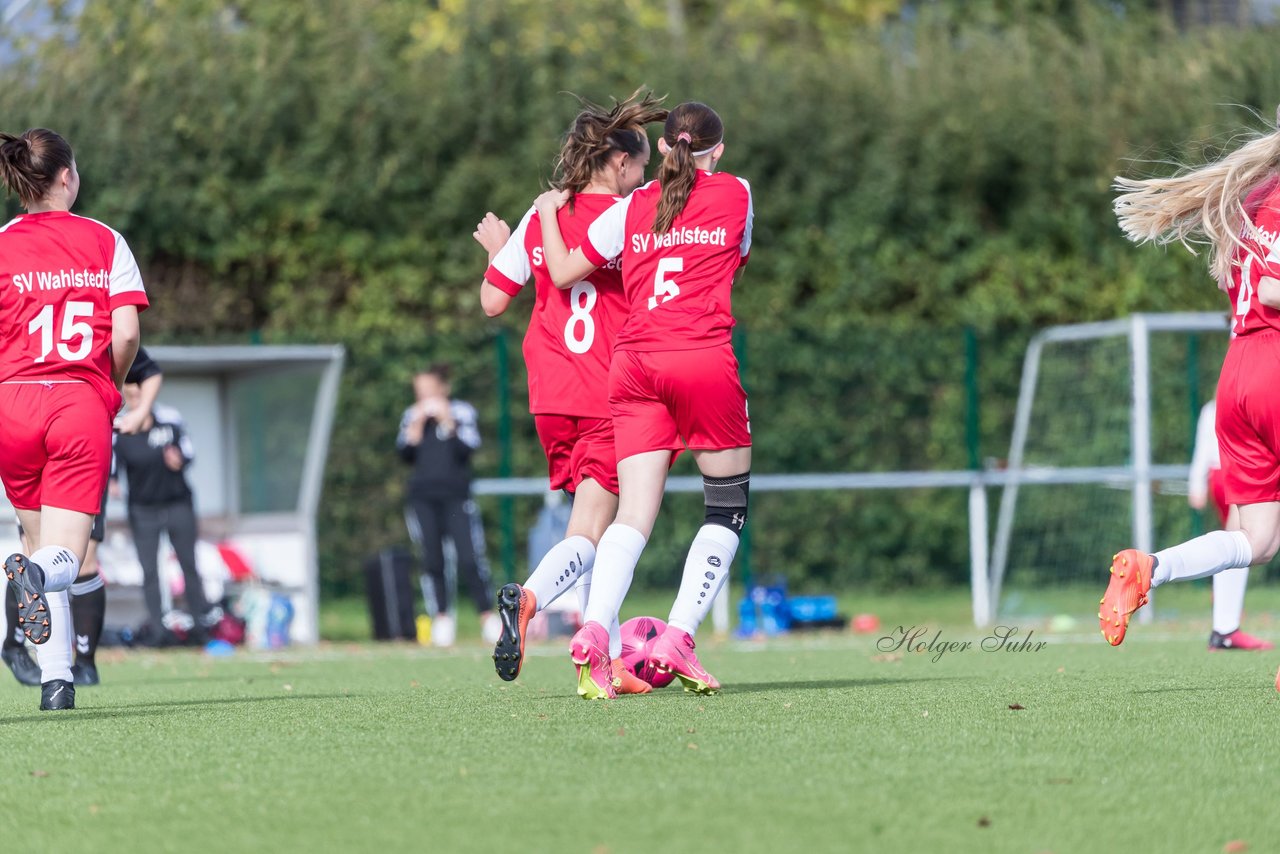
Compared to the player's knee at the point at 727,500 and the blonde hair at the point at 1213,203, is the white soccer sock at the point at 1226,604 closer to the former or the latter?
the blonde hair at the point at 1213,203

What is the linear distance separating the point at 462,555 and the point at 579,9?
7.04 metres

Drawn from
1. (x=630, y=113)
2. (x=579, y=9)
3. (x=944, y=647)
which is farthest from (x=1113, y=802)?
(x=579, y=9)

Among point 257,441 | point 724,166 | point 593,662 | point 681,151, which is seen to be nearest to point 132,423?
point 593,662

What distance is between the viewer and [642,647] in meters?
6.16

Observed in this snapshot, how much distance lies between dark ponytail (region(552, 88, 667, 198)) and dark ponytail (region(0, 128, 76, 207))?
1714 mm

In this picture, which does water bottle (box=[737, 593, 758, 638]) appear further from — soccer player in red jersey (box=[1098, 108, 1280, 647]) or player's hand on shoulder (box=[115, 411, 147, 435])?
soccer player in red jersey (box=[1098, 108, 1280, 647])

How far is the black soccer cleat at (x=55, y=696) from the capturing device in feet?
19.4

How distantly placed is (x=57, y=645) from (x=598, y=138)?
2491mm

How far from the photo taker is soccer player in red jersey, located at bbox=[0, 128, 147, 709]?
19.3 ft

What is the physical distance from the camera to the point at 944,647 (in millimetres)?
9641

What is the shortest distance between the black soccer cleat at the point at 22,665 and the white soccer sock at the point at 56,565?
2.02 m

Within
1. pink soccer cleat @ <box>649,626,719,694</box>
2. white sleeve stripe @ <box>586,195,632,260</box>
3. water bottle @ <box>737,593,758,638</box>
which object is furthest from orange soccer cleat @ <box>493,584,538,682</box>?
water bottle @ <box>737,593,758,638</box>

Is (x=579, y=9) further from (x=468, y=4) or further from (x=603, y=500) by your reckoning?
(x=603, y=500)

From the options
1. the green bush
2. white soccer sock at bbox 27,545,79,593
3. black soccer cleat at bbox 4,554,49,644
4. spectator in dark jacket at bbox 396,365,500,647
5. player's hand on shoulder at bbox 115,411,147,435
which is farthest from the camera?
the green bush
